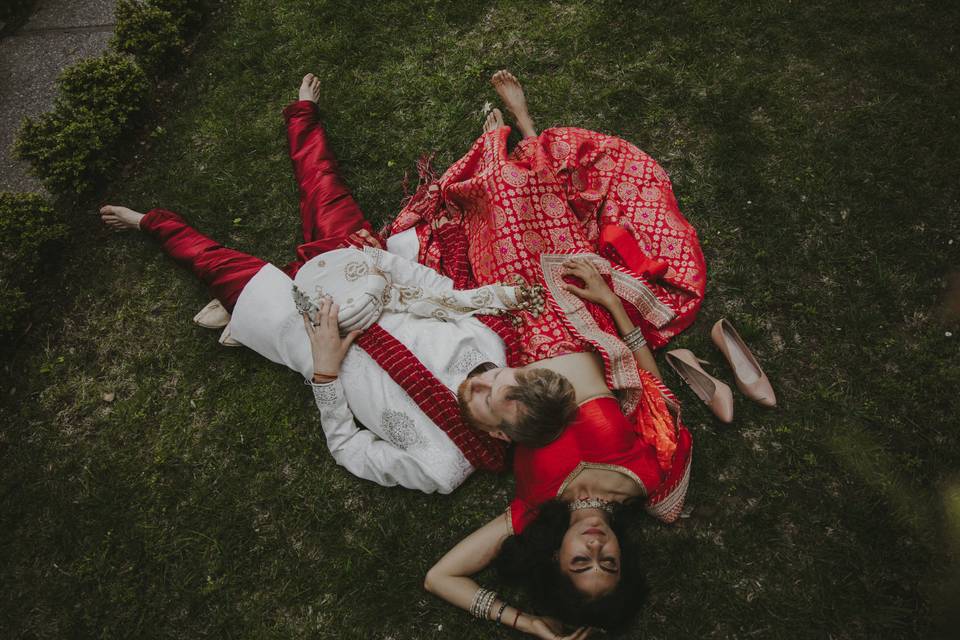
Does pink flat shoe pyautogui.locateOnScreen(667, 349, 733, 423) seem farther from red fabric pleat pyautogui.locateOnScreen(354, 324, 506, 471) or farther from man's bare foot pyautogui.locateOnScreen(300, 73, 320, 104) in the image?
man's bare foot pyautogui.locateOnScreen(300, 73, 320, 104)

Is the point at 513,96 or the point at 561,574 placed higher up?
the point at 513,96

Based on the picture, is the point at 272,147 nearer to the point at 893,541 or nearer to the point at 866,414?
the point at 866,414

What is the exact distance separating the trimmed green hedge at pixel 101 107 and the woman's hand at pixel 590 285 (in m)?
4.02

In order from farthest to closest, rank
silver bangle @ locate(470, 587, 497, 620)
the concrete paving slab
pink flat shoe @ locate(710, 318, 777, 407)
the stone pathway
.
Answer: the concrete paving slab
the stone pathway
pink flat shoe @ locate(710, 318, 777, 407)
silver bangle @ locate(470, 587, 497, 620)

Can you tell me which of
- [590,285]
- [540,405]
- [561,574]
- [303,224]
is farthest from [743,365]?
[303,224]

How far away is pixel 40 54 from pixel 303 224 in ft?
12.1

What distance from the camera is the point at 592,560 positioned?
2.62 metres

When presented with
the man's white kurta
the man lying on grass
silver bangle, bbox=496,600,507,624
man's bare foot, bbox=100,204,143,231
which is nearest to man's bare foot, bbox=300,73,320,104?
the man lying on grass

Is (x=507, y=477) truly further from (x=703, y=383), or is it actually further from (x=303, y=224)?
(x=303, y=224)

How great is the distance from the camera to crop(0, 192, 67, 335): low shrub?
13.1 feet

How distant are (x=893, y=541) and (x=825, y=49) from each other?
3920 millimetres

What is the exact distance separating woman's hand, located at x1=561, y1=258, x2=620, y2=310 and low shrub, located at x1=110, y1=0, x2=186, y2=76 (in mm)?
4307

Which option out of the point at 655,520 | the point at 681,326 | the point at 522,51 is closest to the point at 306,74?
the point at 522,51

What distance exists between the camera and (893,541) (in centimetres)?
321
